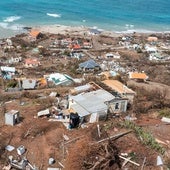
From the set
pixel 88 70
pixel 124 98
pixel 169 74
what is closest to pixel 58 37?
pixel 88 70

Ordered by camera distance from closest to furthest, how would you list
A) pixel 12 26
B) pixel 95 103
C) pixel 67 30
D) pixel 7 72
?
pixel 95 103 → pixel 7 72 → pixel 67 30 → pixel 12 26

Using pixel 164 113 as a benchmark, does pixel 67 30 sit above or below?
below

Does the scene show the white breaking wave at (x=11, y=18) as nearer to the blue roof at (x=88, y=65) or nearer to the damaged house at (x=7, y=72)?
the blue roof at (x=88, y=65)

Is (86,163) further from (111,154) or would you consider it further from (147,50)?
(147,50)

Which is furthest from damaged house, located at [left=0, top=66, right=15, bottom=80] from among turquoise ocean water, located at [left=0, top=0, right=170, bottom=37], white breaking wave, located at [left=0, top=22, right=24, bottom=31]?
white breaking wave, located at [left=0, top=22, right=24, bottom=31]

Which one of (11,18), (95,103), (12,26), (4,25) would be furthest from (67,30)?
(95,103)

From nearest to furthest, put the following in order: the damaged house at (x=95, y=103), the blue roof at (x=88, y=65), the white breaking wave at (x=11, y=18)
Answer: the damaged house at (x=95, y=103) < the blue roof at (x=88, y=65) < the white breaking wave at (x=11, y=18)

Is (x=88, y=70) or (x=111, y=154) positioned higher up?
(x=111, y=154)

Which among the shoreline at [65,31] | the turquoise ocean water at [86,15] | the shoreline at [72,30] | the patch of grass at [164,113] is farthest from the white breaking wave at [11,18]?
the patch of grass at [164,113]

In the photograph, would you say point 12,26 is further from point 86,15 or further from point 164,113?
point 164,113
